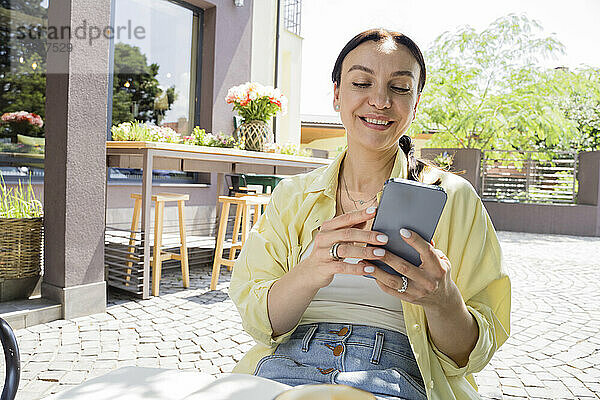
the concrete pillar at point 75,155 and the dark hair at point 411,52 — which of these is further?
the concrete pillar at point 75,155

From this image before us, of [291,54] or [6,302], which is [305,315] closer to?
[6,302]

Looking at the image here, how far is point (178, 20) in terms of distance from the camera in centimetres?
755

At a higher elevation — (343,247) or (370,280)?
(343,247)

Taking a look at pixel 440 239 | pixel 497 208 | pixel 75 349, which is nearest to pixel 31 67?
pixel 75 349

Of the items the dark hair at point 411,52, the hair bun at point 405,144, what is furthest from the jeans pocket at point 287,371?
the hair bun at point 405,144

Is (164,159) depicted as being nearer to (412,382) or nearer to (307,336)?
(307,336)

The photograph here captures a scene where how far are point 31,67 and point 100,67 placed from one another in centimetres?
305

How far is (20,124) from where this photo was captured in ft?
18.8

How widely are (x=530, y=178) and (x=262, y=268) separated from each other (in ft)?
40.7

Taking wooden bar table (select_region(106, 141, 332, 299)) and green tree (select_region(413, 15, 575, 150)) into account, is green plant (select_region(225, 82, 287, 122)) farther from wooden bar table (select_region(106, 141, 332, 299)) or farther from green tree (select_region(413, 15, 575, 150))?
green tree (select_region(413, 15, 575, 150))

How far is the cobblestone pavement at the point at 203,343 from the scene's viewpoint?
8.94ft

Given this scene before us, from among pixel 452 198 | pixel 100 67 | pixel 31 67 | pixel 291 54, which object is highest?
pixel 291 54

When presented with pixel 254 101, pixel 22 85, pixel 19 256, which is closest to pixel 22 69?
pixel 22 85

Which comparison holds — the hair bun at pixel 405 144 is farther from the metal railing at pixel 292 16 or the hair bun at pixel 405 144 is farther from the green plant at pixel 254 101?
the metal railing at pixel 292 16
